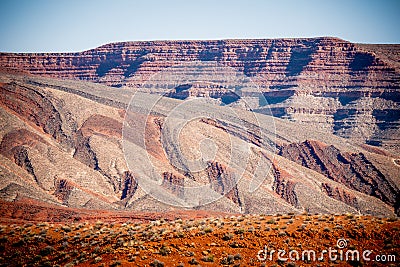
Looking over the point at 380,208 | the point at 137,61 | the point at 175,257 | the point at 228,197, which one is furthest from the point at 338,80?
the point at 175,257

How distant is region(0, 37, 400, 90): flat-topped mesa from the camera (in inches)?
6949

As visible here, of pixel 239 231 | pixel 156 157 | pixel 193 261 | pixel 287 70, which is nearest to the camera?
pixel 193 261

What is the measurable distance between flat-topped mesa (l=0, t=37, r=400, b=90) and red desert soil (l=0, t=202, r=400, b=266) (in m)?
150

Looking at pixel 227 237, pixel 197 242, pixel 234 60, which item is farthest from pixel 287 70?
pixel 197 242

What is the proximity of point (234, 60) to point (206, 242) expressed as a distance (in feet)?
523

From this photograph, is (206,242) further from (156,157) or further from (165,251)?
(156,157)

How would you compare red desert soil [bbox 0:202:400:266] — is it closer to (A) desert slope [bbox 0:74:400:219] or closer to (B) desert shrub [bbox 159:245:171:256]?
(B) desert shrub [bbox 159:245:171:256]

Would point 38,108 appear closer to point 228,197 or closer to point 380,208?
point 228,197

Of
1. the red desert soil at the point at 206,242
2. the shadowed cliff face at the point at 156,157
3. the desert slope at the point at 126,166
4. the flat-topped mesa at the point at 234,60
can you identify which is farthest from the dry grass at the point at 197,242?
the flat-topped mesa at the point at 234,60

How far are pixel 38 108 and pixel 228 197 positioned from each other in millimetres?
34832

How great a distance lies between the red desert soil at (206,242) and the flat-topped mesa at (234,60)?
150 m

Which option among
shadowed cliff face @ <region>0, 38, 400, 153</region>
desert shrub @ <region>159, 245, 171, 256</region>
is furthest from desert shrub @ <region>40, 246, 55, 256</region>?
shadowed cliff face @ <region>0, 38, 400, 153</region>

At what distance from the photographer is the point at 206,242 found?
27.6 m

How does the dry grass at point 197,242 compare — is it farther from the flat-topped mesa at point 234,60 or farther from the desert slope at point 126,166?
the flat-topped mesa at point 234,60
